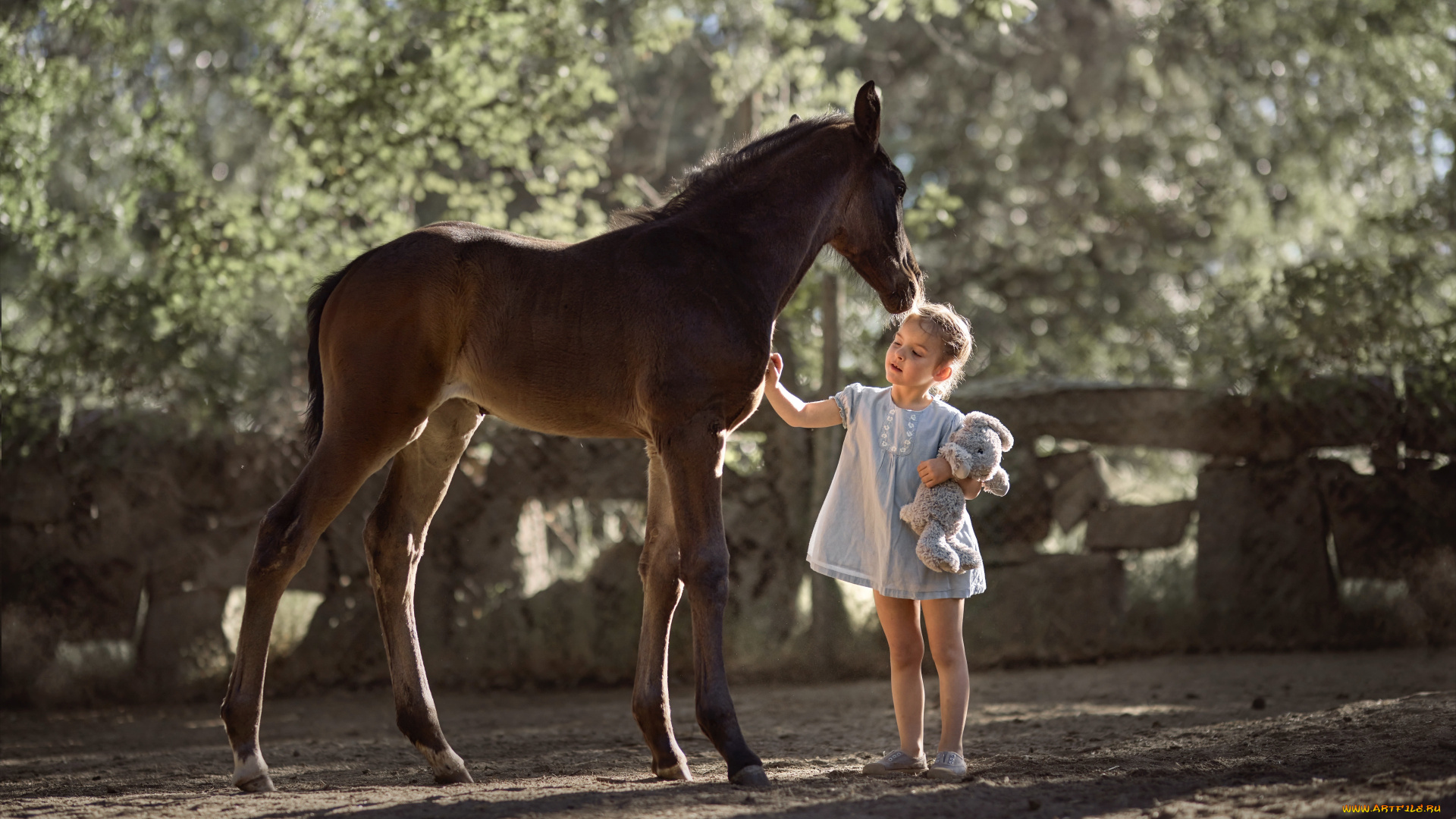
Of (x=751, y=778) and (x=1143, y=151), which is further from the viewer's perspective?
(x=1143, y=151)

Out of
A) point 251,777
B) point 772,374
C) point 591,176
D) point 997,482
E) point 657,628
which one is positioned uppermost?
point 591,176

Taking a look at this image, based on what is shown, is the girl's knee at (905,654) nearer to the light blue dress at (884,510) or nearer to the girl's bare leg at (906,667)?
the girl's bare leg at (906,667)

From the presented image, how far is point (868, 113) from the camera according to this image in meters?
4.39

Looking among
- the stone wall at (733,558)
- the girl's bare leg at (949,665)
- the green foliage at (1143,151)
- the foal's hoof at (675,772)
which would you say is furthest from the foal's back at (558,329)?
the green foliage at (1143,151)

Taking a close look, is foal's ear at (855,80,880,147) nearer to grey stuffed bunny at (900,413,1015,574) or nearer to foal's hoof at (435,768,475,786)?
grey stuffed bunny at (900,413,1015,574)

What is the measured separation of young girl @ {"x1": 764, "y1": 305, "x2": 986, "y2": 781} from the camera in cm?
409

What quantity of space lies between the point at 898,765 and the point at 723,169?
233cm

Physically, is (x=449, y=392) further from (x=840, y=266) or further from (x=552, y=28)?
(x=552, y=28)

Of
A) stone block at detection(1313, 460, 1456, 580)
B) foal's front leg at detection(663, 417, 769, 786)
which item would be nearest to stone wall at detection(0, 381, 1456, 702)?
stone block at detection(1313, 460, 1456, 580)

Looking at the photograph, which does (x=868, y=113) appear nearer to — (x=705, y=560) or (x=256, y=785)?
(x=705, y=560)

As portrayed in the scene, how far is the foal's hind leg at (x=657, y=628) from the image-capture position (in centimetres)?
412

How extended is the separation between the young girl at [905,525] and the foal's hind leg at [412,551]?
1297 mm

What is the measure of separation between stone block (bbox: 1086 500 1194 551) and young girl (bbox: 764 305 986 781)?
506 cm

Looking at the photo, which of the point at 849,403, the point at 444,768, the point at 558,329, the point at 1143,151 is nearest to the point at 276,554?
the point at 444,768
